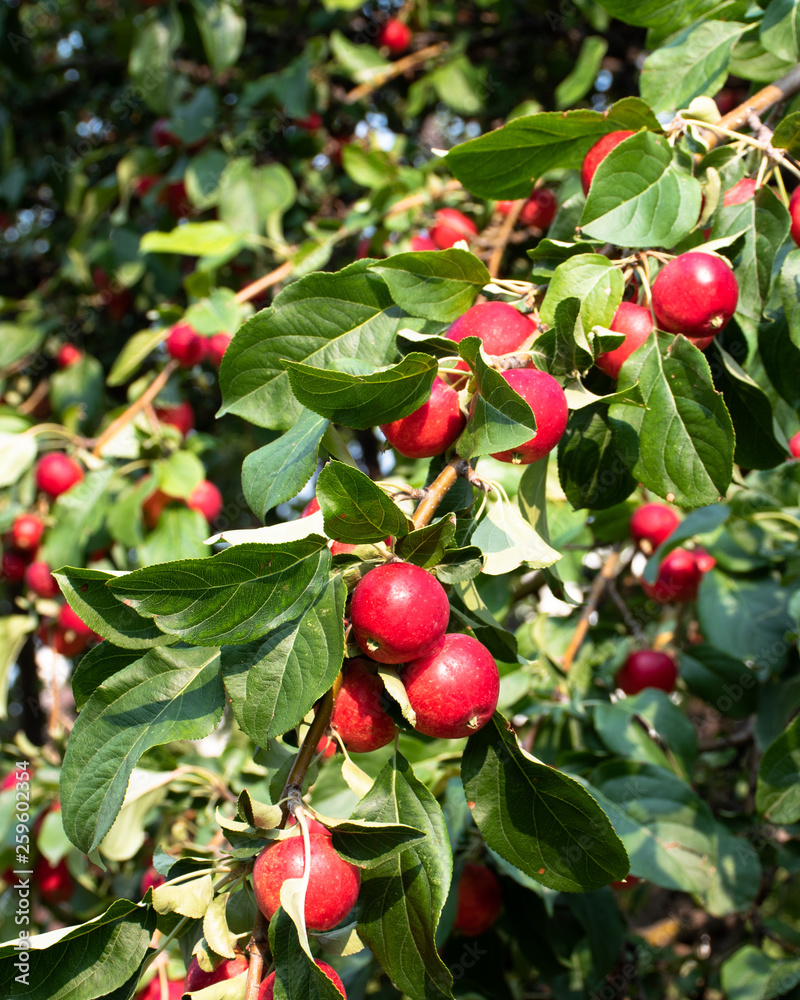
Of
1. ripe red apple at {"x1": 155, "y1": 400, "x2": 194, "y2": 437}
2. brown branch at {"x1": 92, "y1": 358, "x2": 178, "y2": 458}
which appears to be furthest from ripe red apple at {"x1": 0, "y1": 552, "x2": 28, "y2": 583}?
ripe red apple at {"x1": 155, "y1": 400, "x2": 194, "y2": 437}

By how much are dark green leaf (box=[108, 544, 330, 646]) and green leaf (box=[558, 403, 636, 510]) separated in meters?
0.34

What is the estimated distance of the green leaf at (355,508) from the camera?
1.99 ft

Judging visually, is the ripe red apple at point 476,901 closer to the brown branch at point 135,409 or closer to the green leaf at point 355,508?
the green leaf at point 355,508

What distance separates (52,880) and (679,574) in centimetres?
167

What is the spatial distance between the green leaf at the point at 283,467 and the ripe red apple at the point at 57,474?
1.47 metres

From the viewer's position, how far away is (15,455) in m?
2.01

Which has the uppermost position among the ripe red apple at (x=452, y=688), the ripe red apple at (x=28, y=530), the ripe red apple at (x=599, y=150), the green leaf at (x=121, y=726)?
the ripe red apple at (x=599, y=150)

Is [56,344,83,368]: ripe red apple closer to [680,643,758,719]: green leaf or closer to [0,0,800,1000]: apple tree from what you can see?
[0,0,800,1000]: apple tree

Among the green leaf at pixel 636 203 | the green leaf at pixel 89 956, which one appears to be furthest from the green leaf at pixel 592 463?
the green leaf at pixel 89 956

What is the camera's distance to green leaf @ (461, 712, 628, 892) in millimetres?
667

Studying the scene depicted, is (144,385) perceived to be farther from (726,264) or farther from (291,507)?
(726,264)

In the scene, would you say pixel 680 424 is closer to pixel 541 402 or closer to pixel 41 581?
pixel 541 402

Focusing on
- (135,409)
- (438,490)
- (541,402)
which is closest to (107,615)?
(438,490)

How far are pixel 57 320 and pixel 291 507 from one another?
110 cm
